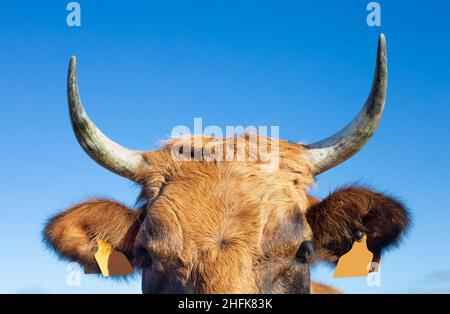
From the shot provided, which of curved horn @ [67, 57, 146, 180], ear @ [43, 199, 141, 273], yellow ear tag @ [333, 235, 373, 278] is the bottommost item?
yellow ear tag @ [333, 235, 373, 278]

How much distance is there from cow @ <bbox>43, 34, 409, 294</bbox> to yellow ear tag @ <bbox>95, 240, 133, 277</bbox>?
0.25ft

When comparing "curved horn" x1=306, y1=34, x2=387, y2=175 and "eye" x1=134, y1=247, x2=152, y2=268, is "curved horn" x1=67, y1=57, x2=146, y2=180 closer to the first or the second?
"eye" x1=134, y1=247, x2=152, y2=268

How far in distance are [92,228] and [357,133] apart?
3.08 meters

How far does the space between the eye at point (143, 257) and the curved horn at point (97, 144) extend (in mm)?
1069

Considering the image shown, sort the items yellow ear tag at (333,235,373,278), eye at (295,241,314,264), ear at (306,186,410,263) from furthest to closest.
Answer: yellow ear tag at (333,235,373,278), ear at (306,186,410,263), eye at (295,241,314,264)

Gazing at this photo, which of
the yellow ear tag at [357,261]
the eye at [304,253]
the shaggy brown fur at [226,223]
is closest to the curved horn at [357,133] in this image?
the shaggy brown fur at [226,223]

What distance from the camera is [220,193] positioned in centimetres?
675

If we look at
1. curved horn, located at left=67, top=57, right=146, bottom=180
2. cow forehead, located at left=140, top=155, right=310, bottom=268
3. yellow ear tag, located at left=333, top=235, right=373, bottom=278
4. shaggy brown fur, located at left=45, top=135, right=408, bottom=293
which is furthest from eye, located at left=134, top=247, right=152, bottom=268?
yellow ear tag, located at left=333, top=235, right=373, bottom=278

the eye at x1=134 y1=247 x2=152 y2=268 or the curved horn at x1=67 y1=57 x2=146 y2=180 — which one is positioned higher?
the curved horn at x1=67 y1=57 x2=146 y2=180

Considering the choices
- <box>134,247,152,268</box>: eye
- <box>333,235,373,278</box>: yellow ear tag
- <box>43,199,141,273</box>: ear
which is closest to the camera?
<box>134,247,152,268</box>: eye

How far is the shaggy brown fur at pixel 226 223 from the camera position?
620cm

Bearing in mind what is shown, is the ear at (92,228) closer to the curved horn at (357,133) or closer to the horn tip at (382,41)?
the curved horn at (357,133)

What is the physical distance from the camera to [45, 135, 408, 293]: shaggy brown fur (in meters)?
6.20
